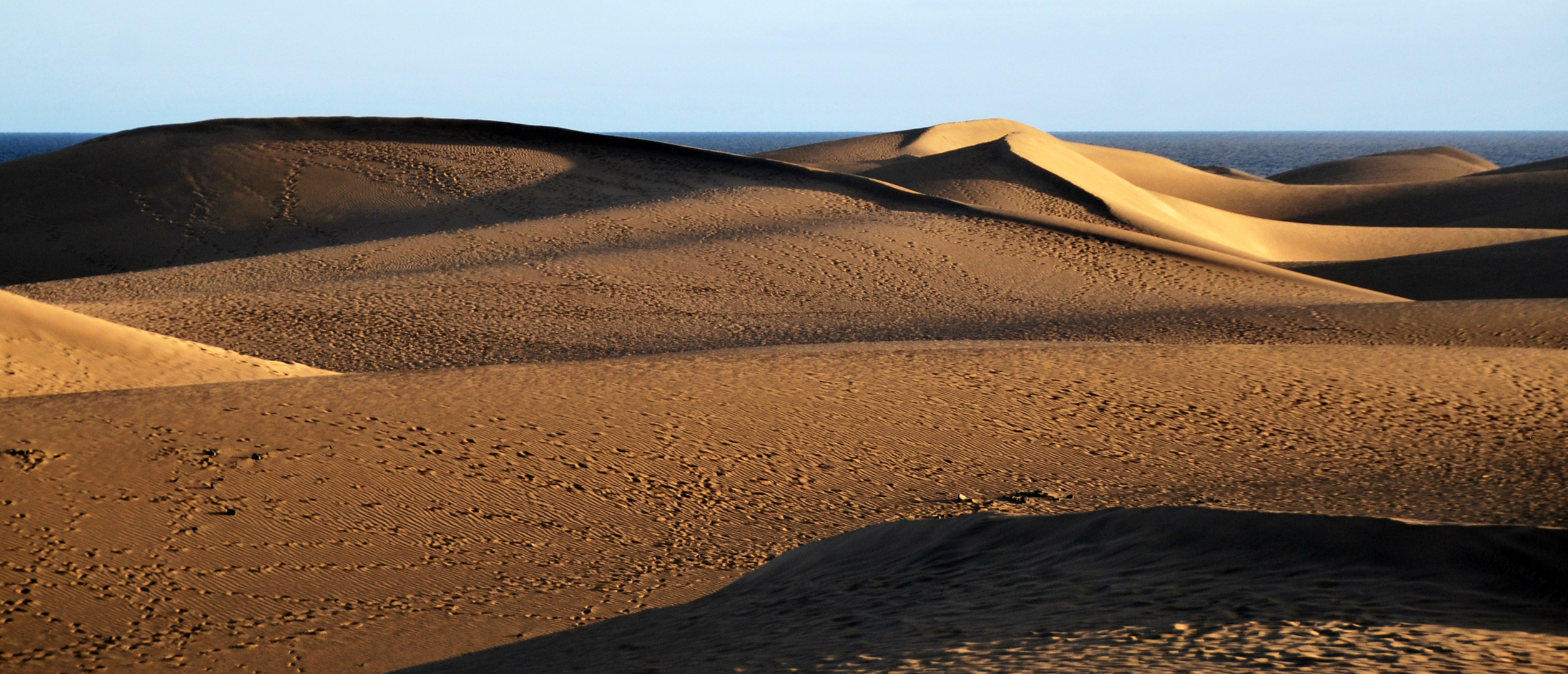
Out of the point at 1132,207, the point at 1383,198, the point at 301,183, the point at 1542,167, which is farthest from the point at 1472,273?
the point at 1542,167

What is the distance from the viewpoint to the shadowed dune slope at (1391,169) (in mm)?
47303

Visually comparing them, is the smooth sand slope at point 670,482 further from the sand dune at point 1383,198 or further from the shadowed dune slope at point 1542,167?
the shadowed dune slope at point 1542,167

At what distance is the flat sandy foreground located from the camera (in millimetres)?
4312

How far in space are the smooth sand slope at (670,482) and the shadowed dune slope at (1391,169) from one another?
40.8m

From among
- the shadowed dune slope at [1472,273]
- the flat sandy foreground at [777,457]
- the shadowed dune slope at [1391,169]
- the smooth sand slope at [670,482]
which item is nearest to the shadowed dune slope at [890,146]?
the shadowed dune slope at [1472,273]

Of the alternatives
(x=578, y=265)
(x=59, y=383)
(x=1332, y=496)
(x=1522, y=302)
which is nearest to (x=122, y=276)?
(x=578, y=265)

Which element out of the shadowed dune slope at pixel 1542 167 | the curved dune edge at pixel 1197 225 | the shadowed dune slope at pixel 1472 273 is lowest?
the shadowed dune slope at pixel 1472 273

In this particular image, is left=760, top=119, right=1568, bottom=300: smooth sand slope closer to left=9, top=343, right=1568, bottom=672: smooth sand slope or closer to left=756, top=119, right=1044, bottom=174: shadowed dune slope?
left=756, top=119, right=1044, bottom=174: shadowed dune slope

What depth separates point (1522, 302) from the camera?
13.8m

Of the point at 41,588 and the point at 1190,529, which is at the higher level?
the point at 1190,529

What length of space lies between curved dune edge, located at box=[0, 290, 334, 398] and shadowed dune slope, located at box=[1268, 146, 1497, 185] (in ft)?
146

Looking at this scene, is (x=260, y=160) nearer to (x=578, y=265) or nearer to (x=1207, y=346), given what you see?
(x=578, y=265)

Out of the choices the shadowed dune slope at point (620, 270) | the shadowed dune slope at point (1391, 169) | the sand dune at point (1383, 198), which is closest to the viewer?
the shadowed dune slope at point (620, 270)

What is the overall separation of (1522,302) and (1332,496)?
851 centimetres
